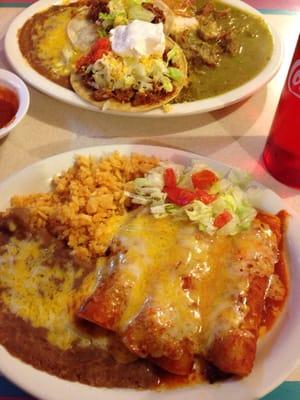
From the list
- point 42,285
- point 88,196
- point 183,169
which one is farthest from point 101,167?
point 42,285

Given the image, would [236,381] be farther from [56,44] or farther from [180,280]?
[56,44]

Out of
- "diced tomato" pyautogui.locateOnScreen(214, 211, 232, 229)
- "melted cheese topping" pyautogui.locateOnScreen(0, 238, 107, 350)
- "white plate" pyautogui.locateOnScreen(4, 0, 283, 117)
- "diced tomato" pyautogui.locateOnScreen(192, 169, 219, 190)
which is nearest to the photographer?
"melted cheese topping" pyautogui.locateOnScreen(0, 238, 107, 350)

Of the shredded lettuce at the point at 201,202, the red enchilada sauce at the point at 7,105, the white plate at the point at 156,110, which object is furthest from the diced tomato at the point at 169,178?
the red enchilada sauce at the point at 7,105

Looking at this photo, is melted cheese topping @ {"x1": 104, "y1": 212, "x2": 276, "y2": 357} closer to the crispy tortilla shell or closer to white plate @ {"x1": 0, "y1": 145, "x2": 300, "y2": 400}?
white plate @ {"x1": 0, "y1": 145, "x2": 300, "y2": 400}

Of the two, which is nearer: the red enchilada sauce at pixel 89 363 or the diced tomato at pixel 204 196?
the red enchilada sauce at pixel 89 363

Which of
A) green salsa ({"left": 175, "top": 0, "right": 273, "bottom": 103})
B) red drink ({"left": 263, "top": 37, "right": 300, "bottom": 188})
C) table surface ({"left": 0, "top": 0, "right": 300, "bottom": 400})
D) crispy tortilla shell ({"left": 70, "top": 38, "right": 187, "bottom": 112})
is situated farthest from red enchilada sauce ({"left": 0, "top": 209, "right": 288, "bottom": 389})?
green salsa ({"left": 175, "top": 0, "right": 273, "bottom": 103})

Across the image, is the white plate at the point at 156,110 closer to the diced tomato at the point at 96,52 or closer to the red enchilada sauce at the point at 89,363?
the diced tomato at the point at 96,52

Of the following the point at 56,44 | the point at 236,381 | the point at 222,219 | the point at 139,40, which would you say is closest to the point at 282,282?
the point at 222,219
